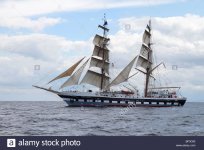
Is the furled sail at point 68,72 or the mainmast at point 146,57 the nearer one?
the furled sail at point 68,72

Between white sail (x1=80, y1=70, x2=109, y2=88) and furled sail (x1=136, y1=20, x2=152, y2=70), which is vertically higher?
furled sail (x1=136, y1=20, x2=152, y2=70)

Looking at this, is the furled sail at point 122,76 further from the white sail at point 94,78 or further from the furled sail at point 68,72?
the furled sail at point 68,72

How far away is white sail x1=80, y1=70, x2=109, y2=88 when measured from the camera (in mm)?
98125

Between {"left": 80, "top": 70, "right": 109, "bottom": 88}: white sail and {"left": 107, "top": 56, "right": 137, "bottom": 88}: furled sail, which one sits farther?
{"left": 107, "top": 56, "right": 137, "bottom": 88}: furled sail

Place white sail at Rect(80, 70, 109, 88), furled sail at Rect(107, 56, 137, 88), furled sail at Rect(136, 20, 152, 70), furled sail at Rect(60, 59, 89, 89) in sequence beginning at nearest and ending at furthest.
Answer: furled sail at Rect(60, 59, 89, 89), white sail at Rect(80, 70, 109, 88), furled sail at Rect(107, 56, 137, 88), furled sail at Rect(136, 20, 152, 70)

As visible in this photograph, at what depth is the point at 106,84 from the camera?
101 meters

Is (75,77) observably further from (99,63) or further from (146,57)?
(146,57)

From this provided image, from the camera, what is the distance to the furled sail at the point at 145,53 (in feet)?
345

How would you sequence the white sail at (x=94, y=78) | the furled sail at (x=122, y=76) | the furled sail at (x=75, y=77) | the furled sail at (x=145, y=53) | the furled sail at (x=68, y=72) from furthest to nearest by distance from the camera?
1. the furled sail at (x=145, y=53)
2. the furled sail at (x=122, y=76)
3. the white sail at (x=94, y=78)
4. the furled sail at (x=75, y=77)
5. the furled sail at (x=68, y=72)

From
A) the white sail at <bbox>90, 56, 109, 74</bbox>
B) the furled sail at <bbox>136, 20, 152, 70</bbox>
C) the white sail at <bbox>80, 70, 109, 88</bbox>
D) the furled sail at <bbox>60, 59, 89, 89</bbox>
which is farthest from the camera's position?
the furled sail at <bbox>136, 20, 152, 70</bbox>

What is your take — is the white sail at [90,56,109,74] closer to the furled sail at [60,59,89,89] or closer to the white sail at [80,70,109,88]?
the white sail at [80,70,109,88]

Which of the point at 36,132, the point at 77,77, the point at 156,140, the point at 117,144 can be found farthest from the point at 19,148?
the point at 77,77

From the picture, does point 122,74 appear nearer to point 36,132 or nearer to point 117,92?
point 117,92

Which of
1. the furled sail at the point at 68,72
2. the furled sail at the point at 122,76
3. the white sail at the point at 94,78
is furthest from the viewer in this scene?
the furled sail at the point at 122,76
